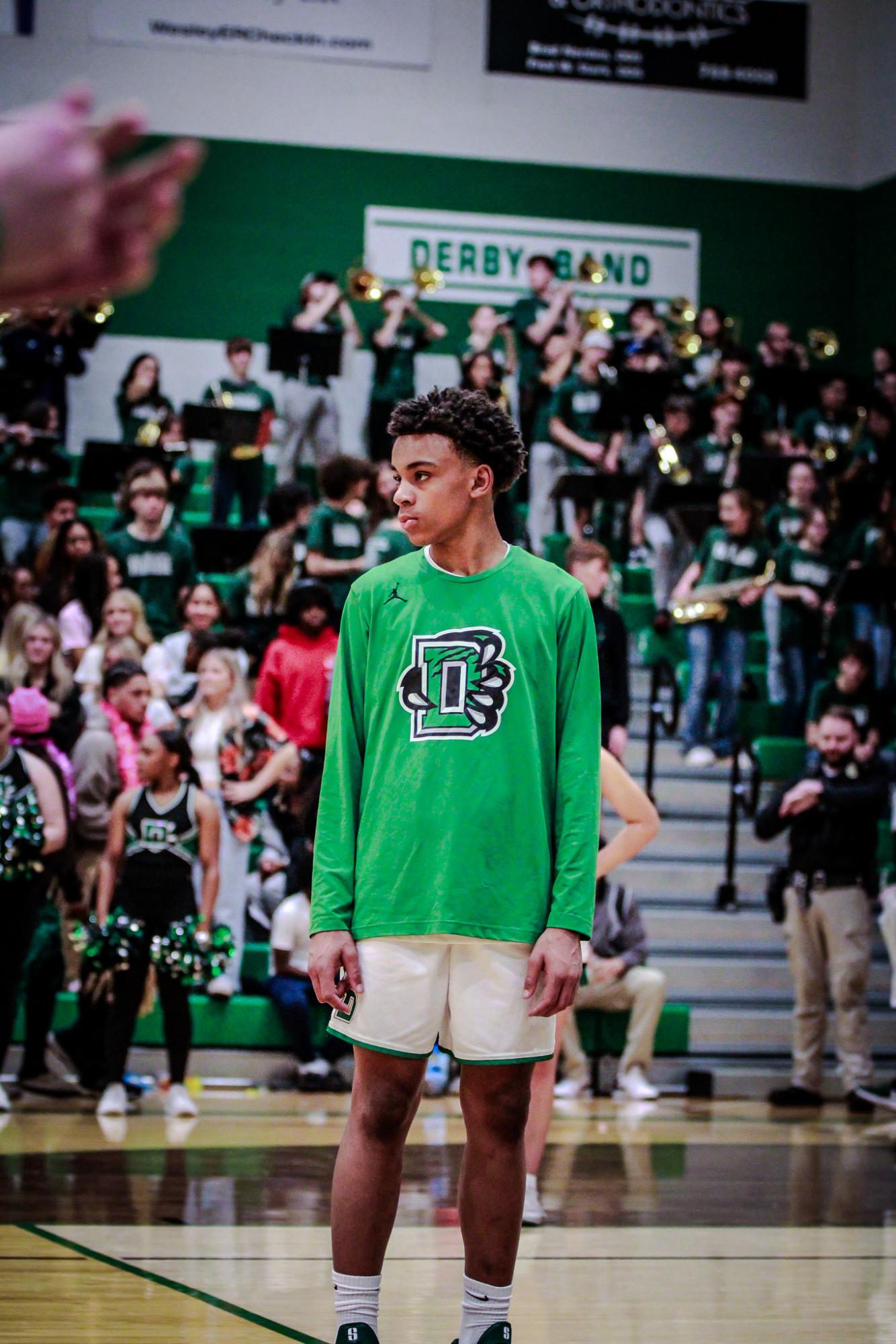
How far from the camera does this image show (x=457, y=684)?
3.24 m

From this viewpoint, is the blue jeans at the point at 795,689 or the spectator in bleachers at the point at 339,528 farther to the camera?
the blue jeans at the point at 795,689

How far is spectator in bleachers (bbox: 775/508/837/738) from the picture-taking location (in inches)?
475

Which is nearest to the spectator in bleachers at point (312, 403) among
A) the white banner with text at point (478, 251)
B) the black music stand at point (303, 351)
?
the black music stand at point (303, 351)

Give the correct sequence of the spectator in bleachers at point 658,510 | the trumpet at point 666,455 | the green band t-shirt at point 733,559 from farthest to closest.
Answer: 1. the trumpet at point 666,455
2. the spectator in bleachers at point 658,510
3. the green band t-shirt at point 733,559

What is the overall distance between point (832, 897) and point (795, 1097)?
38.1 inches

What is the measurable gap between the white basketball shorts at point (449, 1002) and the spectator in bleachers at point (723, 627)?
8392mm

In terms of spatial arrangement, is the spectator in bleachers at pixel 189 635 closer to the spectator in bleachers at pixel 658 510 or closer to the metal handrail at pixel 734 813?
the metal handrail at pixel 734 813

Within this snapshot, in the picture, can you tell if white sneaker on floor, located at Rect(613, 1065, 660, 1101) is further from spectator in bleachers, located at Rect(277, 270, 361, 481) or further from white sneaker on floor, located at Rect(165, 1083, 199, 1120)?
spectator in bleachers, located at Rect(277, 270, 361, 481)

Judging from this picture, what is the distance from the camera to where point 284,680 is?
376 inches

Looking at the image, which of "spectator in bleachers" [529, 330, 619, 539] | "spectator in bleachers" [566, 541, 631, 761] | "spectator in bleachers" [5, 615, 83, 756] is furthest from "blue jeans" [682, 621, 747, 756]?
"spectator in bleachers" [5, 615, 83, 756]

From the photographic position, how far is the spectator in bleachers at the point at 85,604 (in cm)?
1006

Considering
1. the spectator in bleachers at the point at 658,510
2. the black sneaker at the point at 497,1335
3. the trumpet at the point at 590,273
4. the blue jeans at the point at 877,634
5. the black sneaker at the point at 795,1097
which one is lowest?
the black sneaker at the point at 795,1097

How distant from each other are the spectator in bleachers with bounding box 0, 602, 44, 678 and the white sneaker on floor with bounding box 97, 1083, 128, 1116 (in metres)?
2.40

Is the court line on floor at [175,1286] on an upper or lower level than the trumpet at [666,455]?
lower
